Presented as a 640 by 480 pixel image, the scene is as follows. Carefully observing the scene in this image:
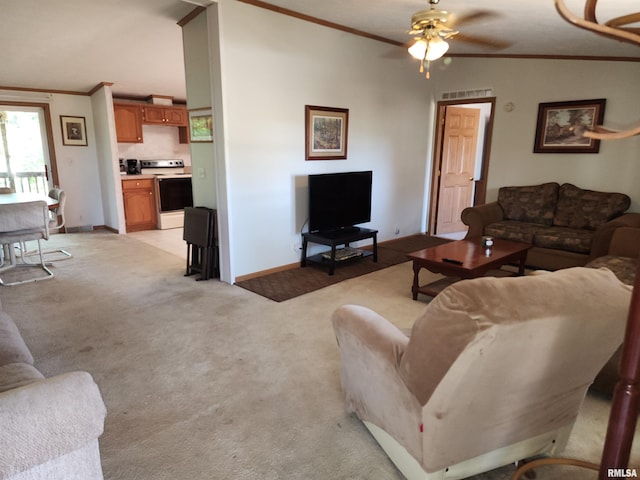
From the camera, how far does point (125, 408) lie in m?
2.12

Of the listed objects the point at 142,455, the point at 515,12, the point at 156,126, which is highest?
the point at 515,12

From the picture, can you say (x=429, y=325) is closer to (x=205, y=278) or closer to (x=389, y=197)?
(x=205, y=278)

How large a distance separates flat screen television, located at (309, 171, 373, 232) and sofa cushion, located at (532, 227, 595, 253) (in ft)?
6.43

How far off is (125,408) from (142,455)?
412 millimetres

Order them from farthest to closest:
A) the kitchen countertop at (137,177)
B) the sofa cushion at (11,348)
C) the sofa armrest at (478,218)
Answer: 1. the kitchen countertop at (137,177)
2. the sofa armrest at (478,218)
3. the sofa cushion at (11,348)

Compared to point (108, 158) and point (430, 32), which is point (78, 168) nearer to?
point (108, 158)

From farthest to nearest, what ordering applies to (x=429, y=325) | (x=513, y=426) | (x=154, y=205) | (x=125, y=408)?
(x=154, y=205) → (x=125, y=408) → (x=513, y=426) → (x=429, y=325)

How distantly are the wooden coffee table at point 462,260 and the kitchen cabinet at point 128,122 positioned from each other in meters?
5.55

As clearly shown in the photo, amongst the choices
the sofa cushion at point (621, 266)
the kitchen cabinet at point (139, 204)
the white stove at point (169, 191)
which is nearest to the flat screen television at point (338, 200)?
the sofa cushion at point (621, 266)

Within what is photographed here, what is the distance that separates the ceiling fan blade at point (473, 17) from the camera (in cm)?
336

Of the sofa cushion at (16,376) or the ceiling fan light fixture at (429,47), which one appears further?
the ceiling fan light fixture at (429,47)

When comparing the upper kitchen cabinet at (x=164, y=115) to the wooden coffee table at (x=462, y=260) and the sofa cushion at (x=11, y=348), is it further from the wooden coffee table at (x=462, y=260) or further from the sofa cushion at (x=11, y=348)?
the sofa cushion at (x=11, y=348)

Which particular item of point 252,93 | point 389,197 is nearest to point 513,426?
point 252,93

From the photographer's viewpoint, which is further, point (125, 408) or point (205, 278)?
point (205, 278)
